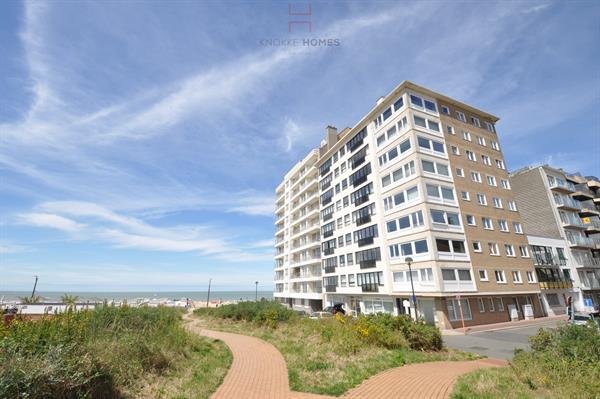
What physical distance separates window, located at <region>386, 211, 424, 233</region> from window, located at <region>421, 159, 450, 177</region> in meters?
5.17

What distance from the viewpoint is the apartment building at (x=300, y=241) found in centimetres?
5100

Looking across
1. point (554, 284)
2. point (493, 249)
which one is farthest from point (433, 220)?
point (554, 284)

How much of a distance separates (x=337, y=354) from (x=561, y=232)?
4754cm

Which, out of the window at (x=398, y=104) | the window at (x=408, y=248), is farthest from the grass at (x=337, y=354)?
the window at (x=398, y=104)

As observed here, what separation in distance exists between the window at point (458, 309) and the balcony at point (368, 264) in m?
9.08

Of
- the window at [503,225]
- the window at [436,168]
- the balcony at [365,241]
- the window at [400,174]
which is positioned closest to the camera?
the window at [436,168]

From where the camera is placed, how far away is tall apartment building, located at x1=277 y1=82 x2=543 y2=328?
27.9 metres

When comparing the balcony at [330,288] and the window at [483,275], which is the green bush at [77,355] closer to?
the window at [483,275]

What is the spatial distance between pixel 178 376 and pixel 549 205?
177 feet

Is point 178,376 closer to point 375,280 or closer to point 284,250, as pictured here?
point 375,280

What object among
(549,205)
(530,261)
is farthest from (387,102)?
(549,205)

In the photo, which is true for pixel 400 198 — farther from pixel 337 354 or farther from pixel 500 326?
pixel 337 354

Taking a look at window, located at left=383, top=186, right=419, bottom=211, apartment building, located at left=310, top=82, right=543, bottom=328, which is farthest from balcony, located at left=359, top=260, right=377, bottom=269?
window, located at left=383, top=186, right=419, bottom=211

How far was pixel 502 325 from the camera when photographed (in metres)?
27.6
